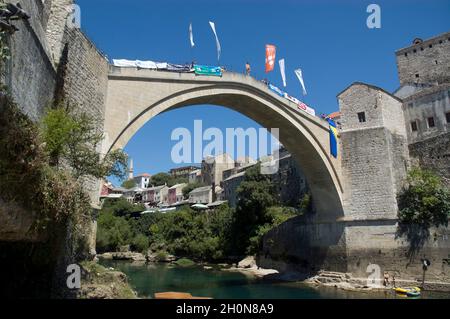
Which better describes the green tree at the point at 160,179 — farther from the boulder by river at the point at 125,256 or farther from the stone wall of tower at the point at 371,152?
the stone wall of tower at the point at 371,152

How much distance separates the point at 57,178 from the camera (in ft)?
19.9

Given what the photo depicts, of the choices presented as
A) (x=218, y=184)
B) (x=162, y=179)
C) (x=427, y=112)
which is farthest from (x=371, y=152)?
(x=162, y=179)

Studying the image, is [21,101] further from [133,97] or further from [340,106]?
[340,106]

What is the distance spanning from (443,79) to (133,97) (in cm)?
2732

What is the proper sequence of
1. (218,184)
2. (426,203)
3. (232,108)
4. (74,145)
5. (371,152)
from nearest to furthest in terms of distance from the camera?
(74,145) → (232,108) → (426,203) → (371,152) → (218,184)

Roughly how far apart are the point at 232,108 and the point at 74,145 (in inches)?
395

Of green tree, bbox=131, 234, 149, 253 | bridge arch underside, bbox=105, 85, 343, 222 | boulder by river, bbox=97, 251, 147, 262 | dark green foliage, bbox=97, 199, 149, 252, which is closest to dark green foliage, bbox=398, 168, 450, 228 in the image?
bridge arch underside, bbox=105, 85, 343, 222

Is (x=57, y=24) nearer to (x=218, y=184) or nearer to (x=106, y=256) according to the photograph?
(x=106, y=256)

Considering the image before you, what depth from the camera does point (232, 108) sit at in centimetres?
1647

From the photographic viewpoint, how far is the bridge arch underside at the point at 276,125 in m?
11.1

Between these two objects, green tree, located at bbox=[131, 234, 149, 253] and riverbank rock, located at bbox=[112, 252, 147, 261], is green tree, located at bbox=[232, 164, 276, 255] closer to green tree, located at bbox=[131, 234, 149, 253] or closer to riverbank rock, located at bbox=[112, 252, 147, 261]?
riverbank rock, located at bbox=[112, 252, 147, 261]

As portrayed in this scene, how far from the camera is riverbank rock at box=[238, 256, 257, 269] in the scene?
26723 mm

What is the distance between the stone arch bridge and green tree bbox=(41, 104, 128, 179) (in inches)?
96.2

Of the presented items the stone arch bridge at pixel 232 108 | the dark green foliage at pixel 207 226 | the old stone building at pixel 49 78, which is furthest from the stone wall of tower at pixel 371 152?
the old stone building at pixel 49 78
